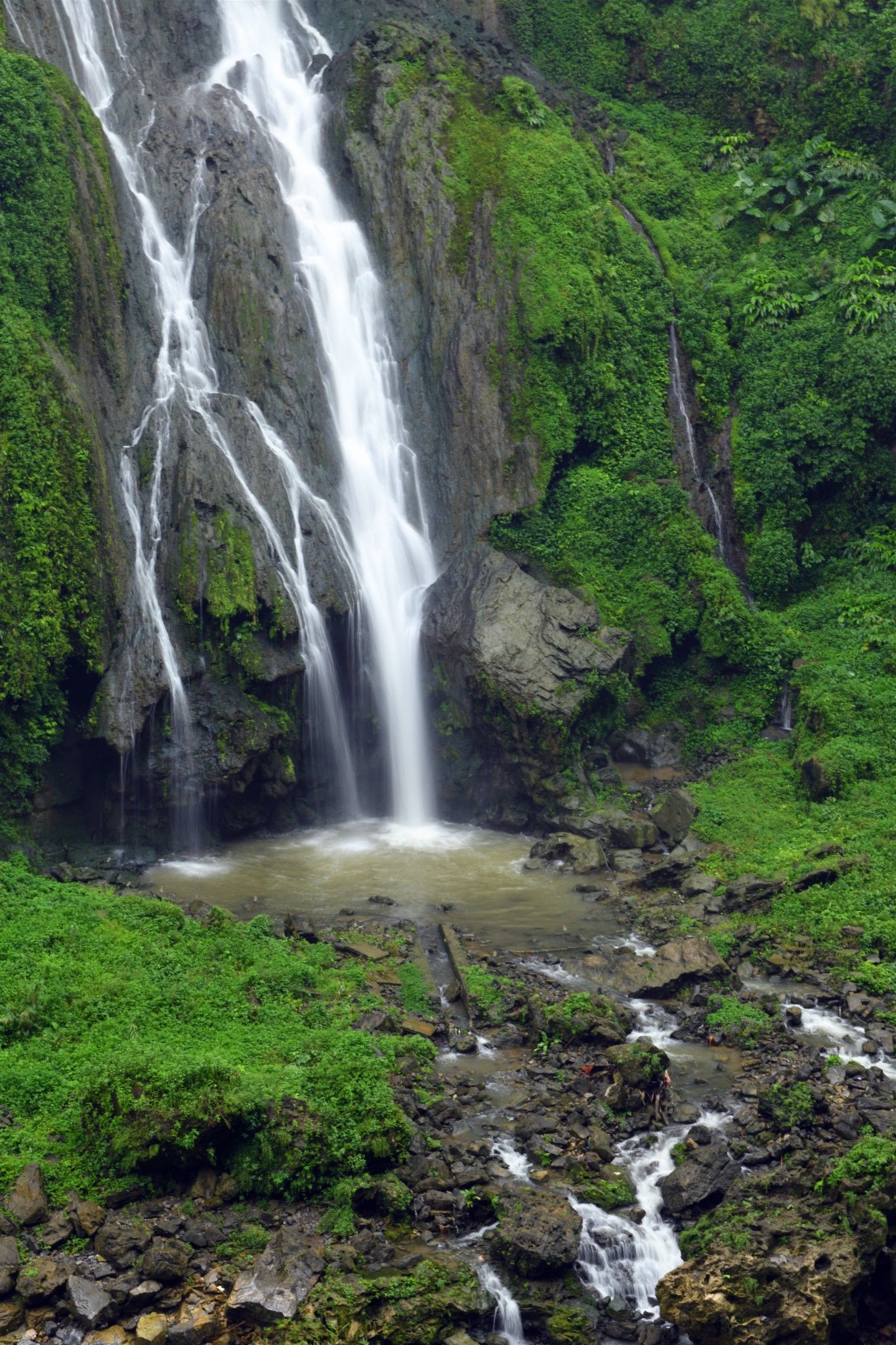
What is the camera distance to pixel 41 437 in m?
20.7

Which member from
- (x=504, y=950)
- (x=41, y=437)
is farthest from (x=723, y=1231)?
(x=41, y=437)

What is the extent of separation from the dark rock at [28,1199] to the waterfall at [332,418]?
11580 millimetres

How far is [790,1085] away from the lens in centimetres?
1266

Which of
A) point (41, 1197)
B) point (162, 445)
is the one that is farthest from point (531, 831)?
point (41, 1197)

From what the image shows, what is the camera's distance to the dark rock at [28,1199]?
1005 cm

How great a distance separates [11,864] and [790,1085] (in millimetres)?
11288

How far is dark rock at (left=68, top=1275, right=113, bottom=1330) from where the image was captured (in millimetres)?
9117

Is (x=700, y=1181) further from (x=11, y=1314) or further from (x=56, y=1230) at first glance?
(x=11, y=1314)

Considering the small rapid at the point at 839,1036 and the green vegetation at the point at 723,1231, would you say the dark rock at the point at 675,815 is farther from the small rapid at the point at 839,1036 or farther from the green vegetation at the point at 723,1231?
the green vegetation at the point at 723,1231

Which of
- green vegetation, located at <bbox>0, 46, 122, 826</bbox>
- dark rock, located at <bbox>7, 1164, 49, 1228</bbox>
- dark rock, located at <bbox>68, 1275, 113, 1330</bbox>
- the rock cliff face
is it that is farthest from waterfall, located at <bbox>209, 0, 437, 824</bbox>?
dark rock, located at <bbox>68, 1275, 113, 1330</bbox>

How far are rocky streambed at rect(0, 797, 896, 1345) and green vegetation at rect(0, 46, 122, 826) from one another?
8366 mm

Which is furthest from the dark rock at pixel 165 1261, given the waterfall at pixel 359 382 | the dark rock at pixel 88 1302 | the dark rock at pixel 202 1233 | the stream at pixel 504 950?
the waterfall at pixel 359 382

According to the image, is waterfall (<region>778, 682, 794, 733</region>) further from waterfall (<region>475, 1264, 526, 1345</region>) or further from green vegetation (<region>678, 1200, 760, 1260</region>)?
waterfall (<region>475, 1264, 526, 1345</region>)

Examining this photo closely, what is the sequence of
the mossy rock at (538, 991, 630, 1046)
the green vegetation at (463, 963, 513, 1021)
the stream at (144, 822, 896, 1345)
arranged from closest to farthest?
1. the stream at (144, 822, 896, 1345)
2. the mossy rock at (538, 991, 630, 1046)
3. the green vegetation at (463, 963, 513, 1021)
